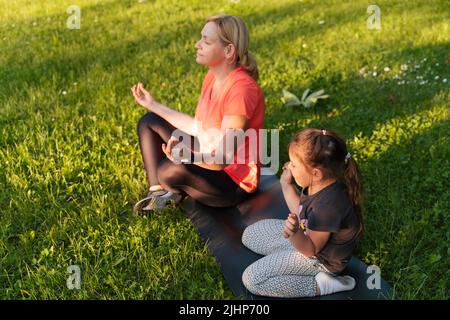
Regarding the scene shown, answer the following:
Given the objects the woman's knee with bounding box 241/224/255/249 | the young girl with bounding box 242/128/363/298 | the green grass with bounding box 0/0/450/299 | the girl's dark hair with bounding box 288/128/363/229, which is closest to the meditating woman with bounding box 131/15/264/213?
the green grass with bounding box 0/0/450/299

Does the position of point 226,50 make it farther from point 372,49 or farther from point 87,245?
point 372,49

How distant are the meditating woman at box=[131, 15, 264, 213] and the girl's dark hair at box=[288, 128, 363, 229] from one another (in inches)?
31.8

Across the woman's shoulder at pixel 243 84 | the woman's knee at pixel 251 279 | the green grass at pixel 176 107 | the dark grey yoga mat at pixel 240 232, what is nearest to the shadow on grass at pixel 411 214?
the green grass at pixel 176 107

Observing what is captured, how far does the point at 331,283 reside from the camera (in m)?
3.02

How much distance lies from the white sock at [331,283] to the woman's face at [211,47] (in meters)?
1.59

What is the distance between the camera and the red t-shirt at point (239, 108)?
3.50 m

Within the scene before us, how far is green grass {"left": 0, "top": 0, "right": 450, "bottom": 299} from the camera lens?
3.37 metres

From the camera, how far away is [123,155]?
4641mm

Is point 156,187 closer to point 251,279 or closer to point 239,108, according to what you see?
point 239,108

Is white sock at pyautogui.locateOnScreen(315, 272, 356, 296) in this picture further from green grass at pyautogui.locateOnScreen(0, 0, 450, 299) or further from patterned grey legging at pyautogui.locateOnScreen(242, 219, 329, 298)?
green grass at pyautogui.locateOnScreen(0, 0, 450, 299)

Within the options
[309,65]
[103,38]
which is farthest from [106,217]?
[103,38]

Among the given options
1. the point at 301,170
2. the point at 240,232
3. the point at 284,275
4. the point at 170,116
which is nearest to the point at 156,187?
the point at 170,116

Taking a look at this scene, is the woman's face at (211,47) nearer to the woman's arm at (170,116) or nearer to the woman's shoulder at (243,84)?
the woman's shoulder at (243,84)

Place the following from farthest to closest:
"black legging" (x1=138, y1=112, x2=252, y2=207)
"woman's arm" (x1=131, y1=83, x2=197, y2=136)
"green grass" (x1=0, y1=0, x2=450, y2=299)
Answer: "woman's arm" (x1=131, y1=83, x2=197, y2=136), "black legging" (x1=138, y1=112, x2=252, y2=207), "green grass" (x1=0, y1=0, x2=450, y2=299)
